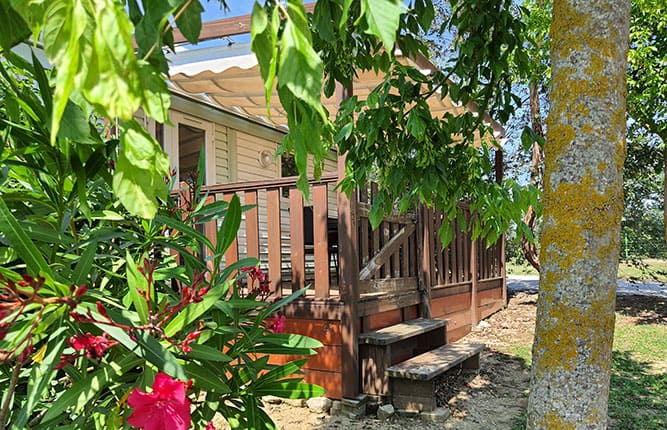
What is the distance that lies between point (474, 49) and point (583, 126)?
3.72 ft

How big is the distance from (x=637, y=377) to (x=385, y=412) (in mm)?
3253

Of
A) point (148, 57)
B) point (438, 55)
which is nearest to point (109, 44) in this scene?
point (148, 57)

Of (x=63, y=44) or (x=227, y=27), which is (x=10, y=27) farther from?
(x=227, y=27)

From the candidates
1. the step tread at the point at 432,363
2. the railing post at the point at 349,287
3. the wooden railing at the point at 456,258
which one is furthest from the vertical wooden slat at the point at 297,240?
the wooden railing at the point at 456,258

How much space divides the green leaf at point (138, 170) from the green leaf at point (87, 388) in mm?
823

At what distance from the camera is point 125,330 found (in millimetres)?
1169

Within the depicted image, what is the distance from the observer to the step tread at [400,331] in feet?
14.4

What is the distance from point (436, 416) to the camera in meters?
4.16

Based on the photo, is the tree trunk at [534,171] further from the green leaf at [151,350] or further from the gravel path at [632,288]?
the green leaf at [151,350]

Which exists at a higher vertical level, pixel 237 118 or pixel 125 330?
pixel 237 118

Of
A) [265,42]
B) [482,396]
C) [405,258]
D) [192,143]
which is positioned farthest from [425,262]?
[265,42]

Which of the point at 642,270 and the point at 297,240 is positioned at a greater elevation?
the point at 297,240

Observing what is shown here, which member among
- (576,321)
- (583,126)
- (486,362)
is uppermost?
(583,126)

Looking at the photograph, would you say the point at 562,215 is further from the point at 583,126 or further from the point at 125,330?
the point at 125,330
